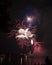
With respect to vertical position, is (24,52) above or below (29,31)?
below

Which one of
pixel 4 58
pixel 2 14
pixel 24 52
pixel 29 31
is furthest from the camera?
pixel 29 31

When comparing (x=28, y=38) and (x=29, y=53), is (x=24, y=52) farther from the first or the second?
(x=28, y=38)

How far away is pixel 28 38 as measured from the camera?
605cm

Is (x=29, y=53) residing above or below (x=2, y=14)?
below

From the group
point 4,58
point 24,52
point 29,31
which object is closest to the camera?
point 4,58

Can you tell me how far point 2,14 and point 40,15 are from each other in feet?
5.14

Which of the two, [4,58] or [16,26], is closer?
[4,58]

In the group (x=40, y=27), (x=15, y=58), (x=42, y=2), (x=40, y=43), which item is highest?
(x=42, y=2)

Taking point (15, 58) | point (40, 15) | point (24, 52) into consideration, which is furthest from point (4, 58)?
point (40, 15)

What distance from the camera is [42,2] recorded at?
19.8 feet

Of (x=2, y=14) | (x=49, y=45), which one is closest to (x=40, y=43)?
(x=49, y=45)

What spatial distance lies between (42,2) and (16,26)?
1002 millimetres

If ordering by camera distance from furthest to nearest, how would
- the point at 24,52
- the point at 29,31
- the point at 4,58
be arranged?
the point at 29,31 < the point at 24,52 < the point at 4,58

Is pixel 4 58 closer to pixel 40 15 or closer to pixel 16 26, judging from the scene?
pixel 16 26
